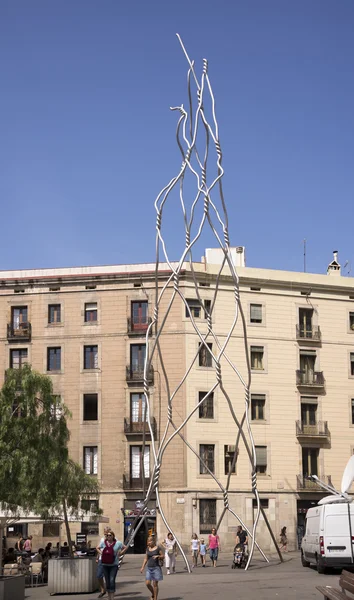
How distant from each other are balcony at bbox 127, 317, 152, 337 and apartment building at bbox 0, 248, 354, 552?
118 mm

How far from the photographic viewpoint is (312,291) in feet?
173

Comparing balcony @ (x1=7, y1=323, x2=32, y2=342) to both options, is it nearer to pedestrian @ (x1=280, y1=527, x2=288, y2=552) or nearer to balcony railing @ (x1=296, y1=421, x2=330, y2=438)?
balcony railing @ (x1=296, y1=421, x2=330, y2=438)

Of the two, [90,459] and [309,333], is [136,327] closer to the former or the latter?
[90,459]

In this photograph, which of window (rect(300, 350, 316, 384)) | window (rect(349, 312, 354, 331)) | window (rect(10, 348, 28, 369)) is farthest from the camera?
window (rect(349, 312, 354, 331))

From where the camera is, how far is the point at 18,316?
51281mm

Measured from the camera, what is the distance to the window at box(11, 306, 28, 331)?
2013 inches

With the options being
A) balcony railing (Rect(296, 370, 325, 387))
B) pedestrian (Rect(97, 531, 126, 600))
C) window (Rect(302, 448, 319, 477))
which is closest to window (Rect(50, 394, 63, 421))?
pedestrian (Rect(97, 531, 126, 600))

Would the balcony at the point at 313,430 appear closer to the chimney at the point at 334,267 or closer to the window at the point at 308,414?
the window at the point at 308,414

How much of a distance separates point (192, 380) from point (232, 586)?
25.7 m

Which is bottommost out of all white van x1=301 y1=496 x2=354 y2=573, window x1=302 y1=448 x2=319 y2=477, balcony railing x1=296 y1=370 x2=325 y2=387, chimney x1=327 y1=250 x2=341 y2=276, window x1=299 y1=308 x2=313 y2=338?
white van x1=301 y1=496 x2=354 y2=573

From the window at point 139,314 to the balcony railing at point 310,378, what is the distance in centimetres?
884

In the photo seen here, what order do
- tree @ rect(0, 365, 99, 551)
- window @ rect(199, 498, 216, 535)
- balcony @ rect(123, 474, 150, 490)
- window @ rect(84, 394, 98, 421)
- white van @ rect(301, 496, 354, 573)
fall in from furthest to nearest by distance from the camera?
window @ rect(84, 394, 98, 421) < balcony @ rect(123, 474, 150, 490) < window @ rect(199, 498, 216, 535) < white van @ rect(301, 496, 354, 573) < tree @ rect(0, 365, 99, 551)

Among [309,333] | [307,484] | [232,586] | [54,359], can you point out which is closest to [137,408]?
[54,359]

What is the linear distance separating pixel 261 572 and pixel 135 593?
6847 millimetres
